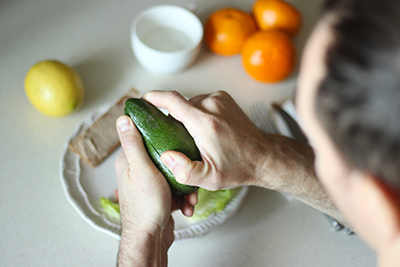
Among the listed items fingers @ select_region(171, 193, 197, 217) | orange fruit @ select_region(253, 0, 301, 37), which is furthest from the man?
orange fruit @ select_region(253, 0, 301, 37)

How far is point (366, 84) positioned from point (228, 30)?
39.1 inches

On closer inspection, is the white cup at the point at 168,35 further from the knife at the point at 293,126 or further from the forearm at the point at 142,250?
the forearm at the point at 142,250

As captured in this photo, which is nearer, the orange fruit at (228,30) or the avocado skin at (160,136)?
the avocado skin at (160,136)

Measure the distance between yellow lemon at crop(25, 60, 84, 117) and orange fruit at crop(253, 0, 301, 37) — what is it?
0.74 m

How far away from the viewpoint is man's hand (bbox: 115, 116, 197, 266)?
0.90 m

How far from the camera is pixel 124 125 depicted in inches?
37.1

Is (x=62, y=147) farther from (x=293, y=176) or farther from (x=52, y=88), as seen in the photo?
(x=293, y=176)

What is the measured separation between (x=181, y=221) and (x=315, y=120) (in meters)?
0.65

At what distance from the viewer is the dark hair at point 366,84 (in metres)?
0.41

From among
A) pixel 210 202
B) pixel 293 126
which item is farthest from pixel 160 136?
pixel 293 126

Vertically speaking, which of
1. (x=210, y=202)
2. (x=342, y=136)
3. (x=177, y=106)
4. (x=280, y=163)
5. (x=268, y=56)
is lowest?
(x=210, y=202)

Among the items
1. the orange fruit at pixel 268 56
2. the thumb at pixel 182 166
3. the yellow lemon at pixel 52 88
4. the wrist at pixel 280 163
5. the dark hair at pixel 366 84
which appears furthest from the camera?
the orange fruit at pixel 268 56

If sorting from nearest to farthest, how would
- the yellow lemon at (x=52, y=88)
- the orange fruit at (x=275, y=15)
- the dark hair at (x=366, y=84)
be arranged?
the dark hair at (x=366, y=84) → the yellow lemon at (x=52, y=88) → the orange fruit at (x=275, y=15)

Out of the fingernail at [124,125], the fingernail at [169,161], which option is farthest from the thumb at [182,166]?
the fingernail at [124,125]
